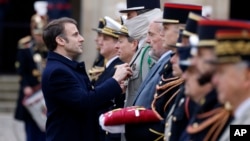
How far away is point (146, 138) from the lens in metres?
8.18

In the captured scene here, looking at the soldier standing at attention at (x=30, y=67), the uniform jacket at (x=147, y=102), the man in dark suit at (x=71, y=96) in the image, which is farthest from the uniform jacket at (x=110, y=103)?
the soldier standing at attention at (x=30, y=67)

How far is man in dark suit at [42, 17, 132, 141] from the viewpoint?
27.9 feet

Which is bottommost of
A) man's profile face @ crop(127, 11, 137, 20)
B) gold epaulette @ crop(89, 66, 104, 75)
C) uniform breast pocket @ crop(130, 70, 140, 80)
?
gold epaulette @ crop(89, 66, 104, 75)

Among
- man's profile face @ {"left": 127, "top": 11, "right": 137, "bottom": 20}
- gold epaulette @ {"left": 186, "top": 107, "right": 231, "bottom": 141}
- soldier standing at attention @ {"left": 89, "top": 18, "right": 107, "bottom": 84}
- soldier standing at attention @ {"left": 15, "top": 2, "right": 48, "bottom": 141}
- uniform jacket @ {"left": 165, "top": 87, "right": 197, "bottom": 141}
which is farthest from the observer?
soldier standing at attention @ {"left": 15, "top": 2, "right": 48, "bottom": 141}

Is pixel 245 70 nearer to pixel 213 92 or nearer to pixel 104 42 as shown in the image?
pixel 213 92

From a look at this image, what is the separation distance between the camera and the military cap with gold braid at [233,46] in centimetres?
554

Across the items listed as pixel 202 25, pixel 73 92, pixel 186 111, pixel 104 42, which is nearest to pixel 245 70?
pixel 202 25

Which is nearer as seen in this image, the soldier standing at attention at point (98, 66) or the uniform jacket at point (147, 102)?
the uniform jacket at point (147, 102)

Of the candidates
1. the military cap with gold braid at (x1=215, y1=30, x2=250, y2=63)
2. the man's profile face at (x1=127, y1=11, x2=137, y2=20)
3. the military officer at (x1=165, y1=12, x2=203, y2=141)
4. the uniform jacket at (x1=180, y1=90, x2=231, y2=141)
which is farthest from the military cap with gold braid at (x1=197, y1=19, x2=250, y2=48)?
the man's profile face at (x1=127, y1=11, x2=137, y2=20)

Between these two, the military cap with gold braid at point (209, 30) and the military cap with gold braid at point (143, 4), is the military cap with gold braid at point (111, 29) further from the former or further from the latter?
the military cap with gold braid at point (209, 30)

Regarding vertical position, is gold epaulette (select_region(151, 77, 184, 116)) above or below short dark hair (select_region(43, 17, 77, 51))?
below

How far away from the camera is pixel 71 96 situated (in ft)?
27.8

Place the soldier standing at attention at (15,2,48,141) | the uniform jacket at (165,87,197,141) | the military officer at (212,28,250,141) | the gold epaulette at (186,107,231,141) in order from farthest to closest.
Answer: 1. the soldier standing at attention at (15,2,48,141)
2. the uniform jacket at (165,87,197,141)
3. the gold epaulette at (186,107,231,141)
4. the military officer at (212,28,250,141)

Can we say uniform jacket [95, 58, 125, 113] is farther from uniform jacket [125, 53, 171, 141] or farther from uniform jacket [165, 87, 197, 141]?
uniform jacket [165, 87, 197, 141]
